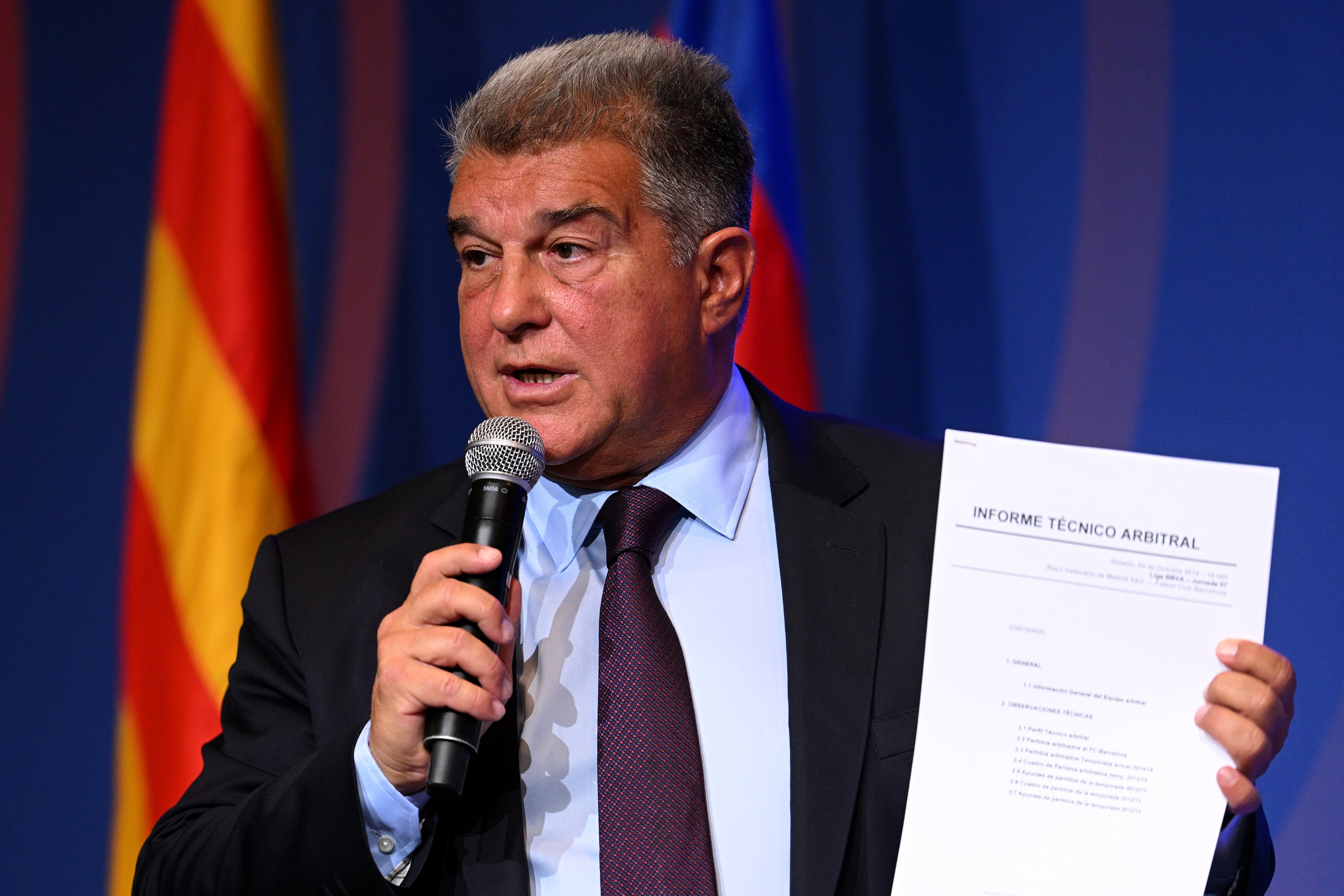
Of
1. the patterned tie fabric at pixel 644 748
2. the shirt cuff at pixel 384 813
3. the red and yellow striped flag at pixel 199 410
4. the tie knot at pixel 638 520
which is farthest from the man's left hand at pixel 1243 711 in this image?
the red and yellow striped flag at pixel 199 410

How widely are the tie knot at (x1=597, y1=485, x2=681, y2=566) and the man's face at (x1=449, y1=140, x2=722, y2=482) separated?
8 centimetres

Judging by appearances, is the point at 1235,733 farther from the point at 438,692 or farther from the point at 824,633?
the point at 438,692

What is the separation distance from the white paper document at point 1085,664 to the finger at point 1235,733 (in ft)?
0.03

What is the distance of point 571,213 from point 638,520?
1.42 ft

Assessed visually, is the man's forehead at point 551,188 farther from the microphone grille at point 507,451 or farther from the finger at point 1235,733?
the finger at point 1235,733

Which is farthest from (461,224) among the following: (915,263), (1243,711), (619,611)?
(915,263)

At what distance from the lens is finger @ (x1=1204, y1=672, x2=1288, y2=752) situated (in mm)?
1229

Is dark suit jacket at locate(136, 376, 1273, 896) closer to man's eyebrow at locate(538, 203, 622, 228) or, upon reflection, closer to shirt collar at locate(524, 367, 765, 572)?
shirt collar at locate(524, 367, 765, 572)

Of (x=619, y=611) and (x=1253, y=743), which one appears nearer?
(x=1253, y=743)

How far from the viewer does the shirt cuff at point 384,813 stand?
4.37 ft

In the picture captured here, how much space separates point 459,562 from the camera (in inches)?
45.7

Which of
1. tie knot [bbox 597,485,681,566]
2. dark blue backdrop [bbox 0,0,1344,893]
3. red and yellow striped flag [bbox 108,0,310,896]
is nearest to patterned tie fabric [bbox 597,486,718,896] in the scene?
tie knot [bbox 597,485,681,566]

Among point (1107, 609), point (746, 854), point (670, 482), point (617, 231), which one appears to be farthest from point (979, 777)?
point (617, 231)

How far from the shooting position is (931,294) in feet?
8.74
